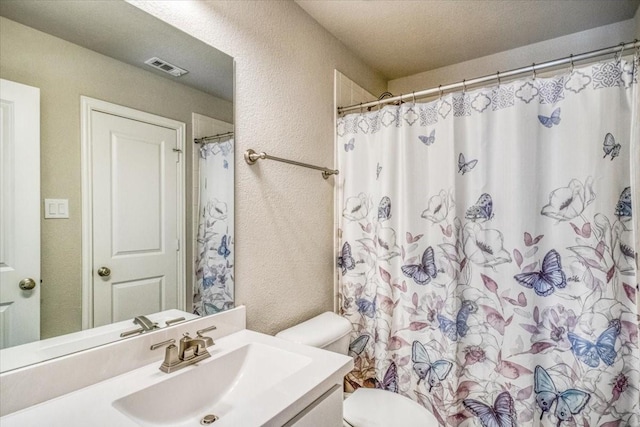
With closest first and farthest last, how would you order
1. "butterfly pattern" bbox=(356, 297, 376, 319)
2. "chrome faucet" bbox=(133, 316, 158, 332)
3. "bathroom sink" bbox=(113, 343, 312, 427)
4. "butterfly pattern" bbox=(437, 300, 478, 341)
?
"bathroom sink" bbox=(113, 343, 312, 427) → "chrome faucet" bbox=(133, 316, 158, 332) → "butterfly pattern" bbox=(437, 300, 478, 341) → "butterfly pattern" bbox=(356, 297, 376, 319)

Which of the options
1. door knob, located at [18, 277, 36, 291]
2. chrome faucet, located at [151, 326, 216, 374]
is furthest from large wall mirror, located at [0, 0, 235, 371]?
chrome faucet, located at [151, 326, 216, 374]

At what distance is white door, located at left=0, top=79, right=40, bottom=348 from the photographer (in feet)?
2.42

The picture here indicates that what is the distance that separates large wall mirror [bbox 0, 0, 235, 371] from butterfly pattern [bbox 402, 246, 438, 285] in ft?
3.06

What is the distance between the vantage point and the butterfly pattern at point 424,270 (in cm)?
158

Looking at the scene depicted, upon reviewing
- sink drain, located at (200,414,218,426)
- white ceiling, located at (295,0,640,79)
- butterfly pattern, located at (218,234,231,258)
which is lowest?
sink drain, located at (200,414,218,426)

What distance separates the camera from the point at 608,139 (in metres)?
1.24

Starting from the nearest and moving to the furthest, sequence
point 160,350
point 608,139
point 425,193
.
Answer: point 160,350 < point 608,139 < point 425,193

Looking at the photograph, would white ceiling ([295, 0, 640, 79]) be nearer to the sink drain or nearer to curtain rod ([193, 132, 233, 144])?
curtain rod ([193, 132, 233, 144])

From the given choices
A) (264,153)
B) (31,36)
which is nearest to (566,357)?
(264,153)

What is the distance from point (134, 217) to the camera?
98 centimetres

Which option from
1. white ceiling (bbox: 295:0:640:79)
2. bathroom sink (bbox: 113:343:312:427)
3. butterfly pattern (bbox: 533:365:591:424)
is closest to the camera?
bathroom sink (bbox: 113:343:312:427)

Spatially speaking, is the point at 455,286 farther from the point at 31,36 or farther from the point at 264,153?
→ the point at 31,36

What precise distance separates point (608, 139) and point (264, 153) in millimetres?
1395

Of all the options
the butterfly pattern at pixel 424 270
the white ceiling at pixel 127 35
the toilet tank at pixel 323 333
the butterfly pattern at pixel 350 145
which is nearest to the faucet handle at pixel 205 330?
the toilet tank at pixel 323 333
